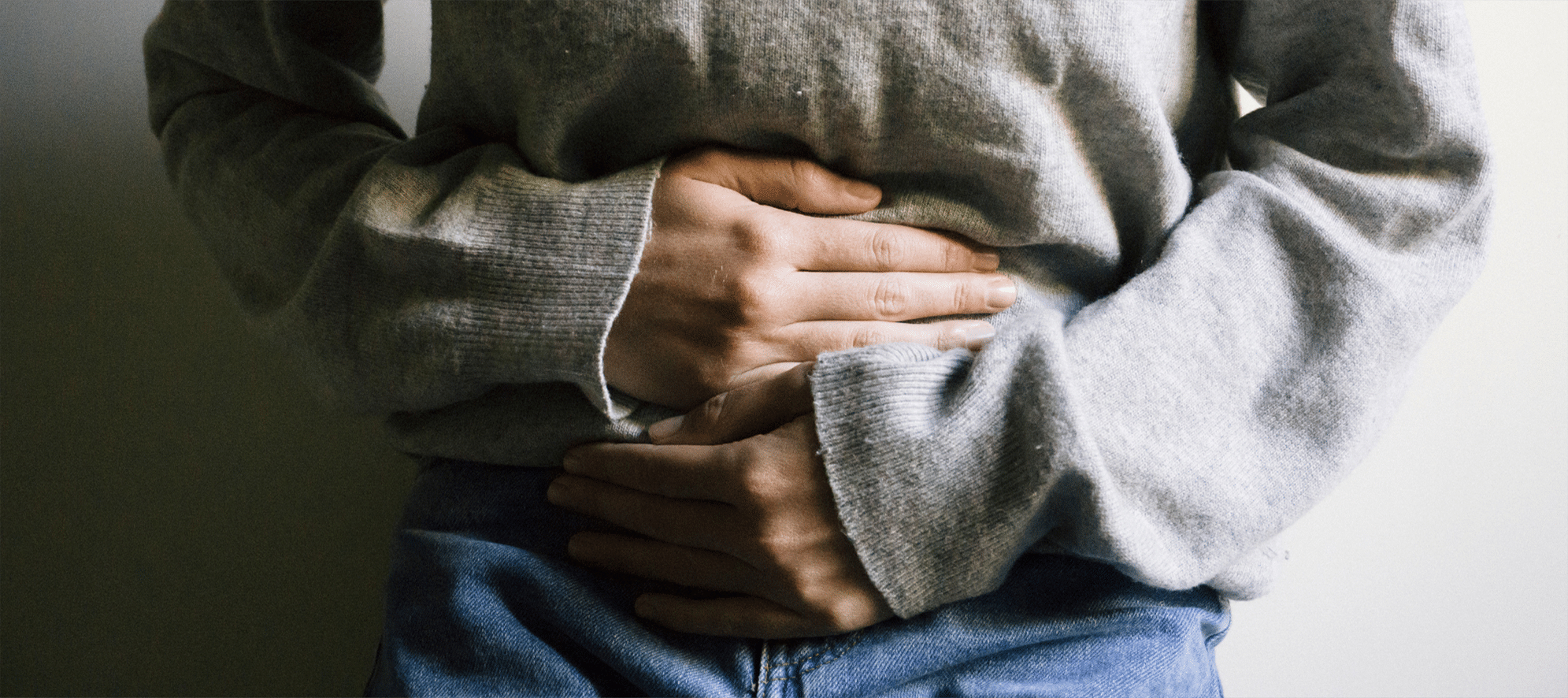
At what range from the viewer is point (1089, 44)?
0.56m

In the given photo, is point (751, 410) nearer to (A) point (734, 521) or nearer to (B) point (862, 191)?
(A) point (734, 521)

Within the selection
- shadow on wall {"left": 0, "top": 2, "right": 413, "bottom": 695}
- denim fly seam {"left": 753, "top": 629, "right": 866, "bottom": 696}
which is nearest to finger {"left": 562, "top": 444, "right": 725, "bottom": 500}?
denim fly seam {"left": 753, "top": 629, "right": 866, "bottom": 696}

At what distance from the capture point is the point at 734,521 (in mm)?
573

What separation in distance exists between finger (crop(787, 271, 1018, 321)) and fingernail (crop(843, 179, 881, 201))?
54 mm

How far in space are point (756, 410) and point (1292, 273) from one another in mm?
382

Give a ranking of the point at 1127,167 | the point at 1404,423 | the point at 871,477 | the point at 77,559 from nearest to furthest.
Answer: the point at 871,477
the point at 1127,167
the point at 1404,423
the point at 77,559

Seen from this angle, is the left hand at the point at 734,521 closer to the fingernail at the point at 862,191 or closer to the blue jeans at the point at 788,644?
the blue jeans at the point at 788,644

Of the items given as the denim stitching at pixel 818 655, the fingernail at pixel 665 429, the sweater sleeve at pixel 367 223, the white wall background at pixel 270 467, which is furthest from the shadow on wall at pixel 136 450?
the denim stitching at pixel 818 655

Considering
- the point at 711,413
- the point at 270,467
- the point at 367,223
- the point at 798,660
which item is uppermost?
the point at 367,223

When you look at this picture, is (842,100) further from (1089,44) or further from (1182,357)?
(1182,357)

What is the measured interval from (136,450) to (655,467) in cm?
91

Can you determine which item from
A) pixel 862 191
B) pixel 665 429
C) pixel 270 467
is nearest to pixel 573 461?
pixel 665 429

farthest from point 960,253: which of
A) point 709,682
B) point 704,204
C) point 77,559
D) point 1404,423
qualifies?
point 77,559

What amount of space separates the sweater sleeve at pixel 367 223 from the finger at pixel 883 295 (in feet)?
0.42
